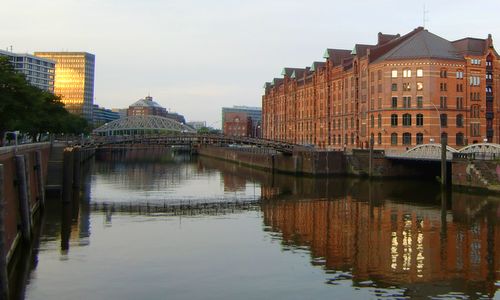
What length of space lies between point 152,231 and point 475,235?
79.1 feet

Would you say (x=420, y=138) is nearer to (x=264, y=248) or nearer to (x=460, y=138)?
(x=460, y=138)

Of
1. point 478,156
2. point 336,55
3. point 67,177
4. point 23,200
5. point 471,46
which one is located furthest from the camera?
point 336,55

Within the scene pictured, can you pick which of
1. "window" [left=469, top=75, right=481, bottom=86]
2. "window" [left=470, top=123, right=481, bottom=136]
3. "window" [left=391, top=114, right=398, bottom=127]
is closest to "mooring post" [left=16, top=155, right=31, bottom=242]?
"window" [left=391, top=114, right=398, bottom=127]

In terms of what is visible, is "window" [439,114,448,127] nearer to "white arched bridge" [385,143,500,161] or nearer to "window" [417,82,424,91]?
"window" [417,82,424,91]

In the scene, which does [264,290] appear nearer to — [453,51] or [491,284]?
[491,284]

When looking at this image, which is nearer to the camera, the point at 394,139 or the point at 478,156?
the point at 478,156

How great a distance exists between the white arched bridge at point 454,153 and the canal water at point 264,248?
8.11 metres

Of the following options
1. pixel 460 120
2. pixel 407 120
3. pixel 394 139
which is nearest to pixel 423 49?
pixel 407 120

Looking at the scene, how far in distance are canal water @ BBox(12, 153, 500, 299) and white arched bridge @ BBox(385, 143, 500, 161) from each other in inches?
319

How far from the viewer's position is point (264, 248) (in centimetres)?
3453

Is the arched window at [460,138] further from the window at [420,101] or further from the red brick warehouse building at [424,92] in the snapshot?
the window at [420,101]

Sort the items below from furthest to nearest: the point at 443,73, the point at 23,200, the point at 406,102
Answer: the point at 406,102 → the point at 443,73 → the point at 23,200

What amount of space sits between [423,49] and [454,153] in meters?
33.3

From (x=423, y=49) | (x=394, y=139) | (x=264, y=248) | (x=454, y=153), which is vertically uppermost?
(x=423, y=49)
